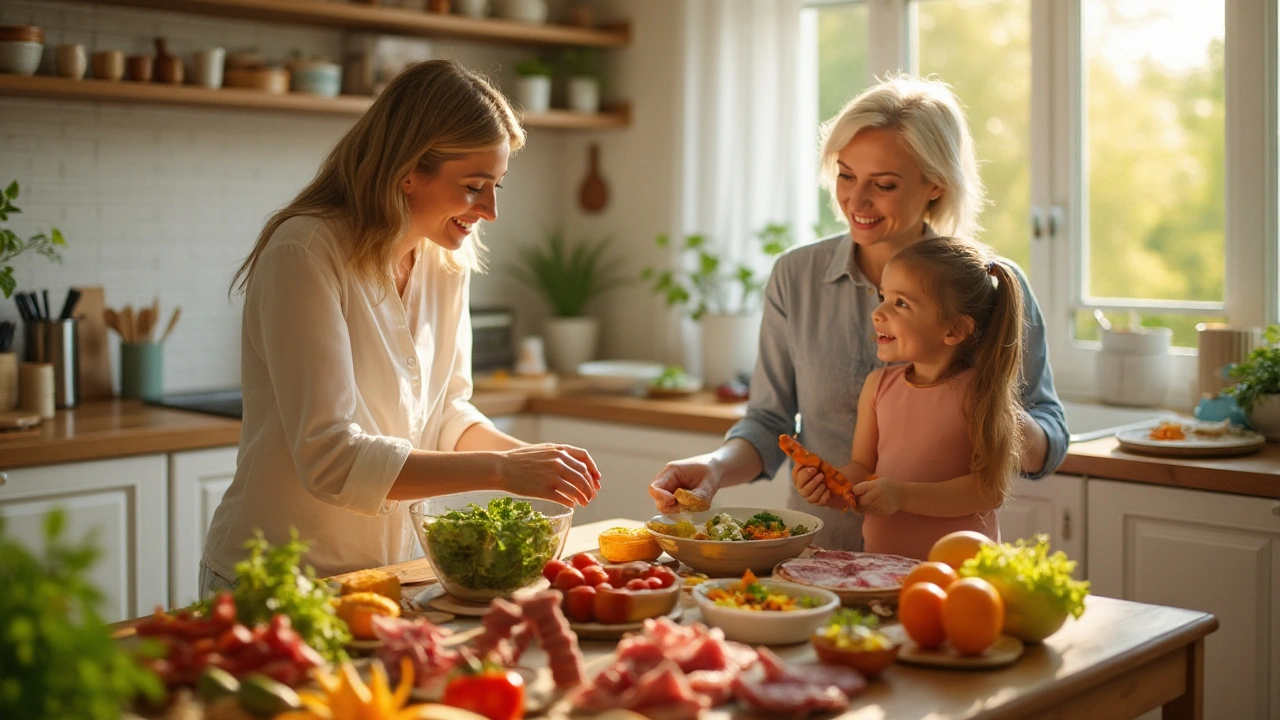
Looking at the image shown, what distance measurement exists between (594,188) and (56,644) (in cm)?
374

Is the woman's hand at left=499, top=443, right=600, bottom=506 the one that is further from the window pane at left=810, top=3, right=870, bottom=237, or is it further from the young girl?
the window pane at left=810, top=3, right=870, bottom=237

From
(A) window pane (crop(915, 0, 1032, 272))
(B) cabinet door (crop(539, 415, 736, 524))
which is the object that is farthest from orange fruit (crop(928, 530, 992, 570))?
(A) window pane (crop(915, 0, 1032, 272))

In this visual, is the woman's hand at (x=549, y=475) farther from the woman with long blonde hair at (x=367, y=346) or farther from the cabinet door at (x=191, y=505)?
the cabinet door at (x=191, y=505)

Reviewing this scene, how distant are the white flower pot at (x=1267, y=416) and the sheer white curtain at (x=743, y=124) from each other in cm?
160

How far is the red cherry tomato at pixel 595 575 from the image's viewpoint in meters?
1.70

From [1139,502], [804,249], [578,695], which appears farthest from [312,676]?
[1139,502]

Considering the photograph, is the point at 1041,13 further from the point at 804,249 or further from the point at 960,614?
the point at 960,614

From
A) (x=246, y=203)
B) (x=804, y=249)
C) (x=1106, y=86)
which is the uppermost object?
(x=1106, y=86)

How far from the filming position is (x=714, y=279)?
423 cm

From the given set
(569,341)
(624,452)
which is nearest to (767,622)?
(624,452)

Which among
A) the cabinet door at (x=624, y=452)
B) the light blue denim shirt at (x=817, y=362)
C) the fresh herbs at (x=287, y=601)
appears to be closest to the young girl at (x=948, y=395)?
the light blue denim shirt at (x=817, y=362)

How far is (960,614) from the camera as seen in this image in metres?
1.48

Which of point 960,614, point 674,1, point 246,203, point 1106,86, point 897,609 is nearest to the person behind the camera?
point 960,614

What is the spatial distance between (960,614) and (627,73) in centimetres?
341
